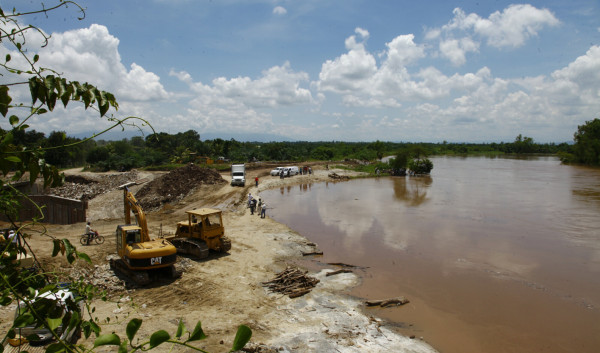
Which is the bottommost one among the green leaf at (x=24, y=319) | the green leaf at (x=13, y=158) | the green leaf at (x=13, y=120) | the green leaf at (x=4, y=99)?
the green leaf at (x=24, y=319)

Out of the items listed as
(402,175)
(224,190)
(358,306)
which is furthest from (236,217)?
(402,175)

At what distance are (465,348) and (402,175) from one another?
51121 mm

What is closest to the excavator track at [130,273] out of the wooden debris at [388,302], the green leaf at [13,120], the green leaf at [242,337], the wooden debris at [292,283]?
the wooden debris at [292,283]

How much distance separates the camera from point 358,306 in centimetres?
1291

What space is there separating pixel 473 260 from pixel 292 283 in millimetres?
10112

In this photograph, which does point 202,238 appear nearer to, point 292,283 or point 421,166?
point 292,283

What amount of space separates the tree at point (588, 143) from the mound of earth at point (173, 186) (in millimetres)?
85258

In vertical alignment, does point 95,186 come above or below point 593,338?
above

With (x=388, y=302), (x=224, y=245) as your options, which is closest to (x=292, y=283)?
A: (x=388, y=302)

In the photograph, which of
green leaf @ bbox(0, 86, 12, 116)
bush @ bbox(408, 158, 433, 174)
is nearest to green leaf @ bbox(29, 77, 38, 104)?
green leaf @ bbox(0, 86, 12, 116)

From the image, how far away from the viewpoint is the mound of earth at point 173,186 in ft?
103

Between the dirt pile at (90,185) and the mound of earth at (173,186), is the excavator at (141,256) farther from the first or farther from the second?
the dirt pile at (90,185)

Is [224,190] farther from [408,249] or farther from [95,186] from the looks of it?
[408,249]

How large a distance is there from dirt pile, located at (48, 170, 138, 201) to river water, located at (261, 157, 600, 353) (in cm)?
1636
